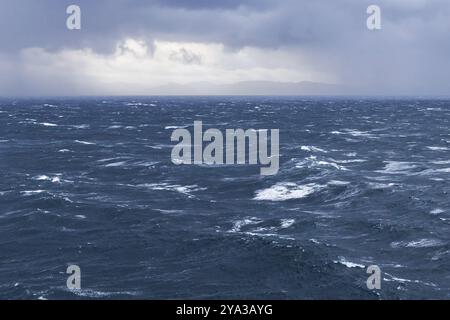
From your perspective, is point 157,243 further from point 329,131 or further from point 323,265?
point 329,131

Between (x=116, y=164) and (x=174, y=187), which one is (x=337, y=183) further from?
(x=116, y=164)

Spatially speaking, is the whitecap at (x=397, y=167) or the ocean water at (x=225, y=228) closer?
the ocean water at (x=225, y=228)

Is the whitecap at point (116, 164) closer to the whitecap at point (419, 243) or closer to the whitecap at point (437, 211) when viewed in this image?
the whitecap at point (437, 211)

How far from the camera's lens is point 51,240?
128ft

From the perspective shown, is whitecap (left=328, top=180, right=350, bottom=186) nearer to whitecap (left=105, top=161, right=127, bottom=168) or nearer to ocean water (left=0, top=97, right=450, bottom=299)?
ocean water (left=0, top=97, right=450, bottom=299)

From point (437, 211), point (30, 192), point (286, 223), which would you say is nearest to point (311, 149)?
point (437, 211)

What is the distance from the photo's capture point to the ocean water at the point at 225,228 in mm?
30391

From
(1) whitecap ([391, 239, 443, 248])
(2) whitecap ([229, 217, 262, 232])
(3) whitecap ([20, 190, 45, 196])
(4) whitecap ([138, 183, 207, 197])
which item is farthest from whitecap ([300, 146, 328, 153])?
(1) whitecap ([391, 239, 443, 248])

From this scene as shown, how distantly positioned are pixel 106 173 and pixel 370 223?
125 ft

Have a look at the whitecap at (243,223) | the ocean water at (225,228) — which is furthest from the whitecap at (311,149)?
the whitecap at (243,223)

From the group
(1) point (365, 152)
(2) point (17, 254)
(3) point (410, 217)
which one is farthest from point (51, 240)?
(1) point (365, 152)

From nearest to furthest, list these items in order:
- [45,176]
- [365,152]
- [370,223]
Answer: [370,223] < [45,176] < [365,152]

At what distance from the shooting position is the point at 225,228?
135ft

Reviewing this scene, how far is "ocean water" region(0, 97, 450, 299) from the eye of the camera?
30391 millimetres
